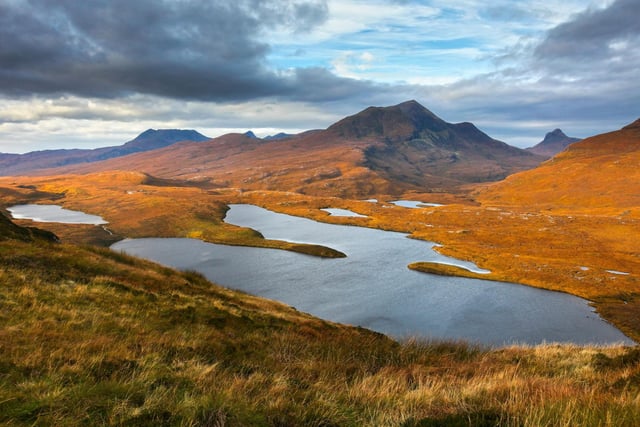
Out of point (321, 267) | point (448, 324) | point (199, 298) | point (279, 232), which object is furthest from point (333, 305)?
point (279, 232)

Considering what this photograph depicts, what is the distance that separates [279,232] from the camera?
13500cm

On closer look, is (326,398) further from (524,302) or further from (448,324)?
(524,302)

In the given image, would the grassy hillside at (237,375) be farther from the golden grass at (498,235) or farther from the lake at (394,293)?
Result: the golden grass at (498,235)

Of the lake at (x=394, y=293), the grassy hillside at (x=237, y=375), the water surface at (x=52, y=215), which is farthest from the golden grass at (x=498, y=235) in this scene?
the grassy hillside at (x=237, y=375)

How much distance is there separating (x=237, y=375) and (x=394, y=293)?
6286cm

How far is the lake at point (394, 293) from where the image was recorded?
55.7m

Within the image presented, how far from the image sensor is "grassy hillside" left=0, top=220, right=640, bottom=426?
683 centimetres

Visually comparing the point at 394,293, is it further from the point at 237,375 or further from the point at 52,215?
the point at 52,215

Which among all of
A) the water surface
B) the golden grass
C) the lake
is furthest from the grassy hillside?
the water surface

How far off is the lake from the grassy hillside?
A: 21.3 metres

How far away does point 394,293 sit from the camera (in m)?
70.2

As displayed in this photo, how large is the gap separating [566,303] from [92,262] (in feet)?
244

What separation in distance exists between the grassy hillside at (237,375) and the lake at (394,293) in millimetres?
21331

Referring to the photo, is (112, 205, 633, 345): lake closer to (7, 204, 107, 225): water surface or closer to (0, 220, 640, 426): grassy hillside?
(0, 220, 640, 426): grassy hillside
